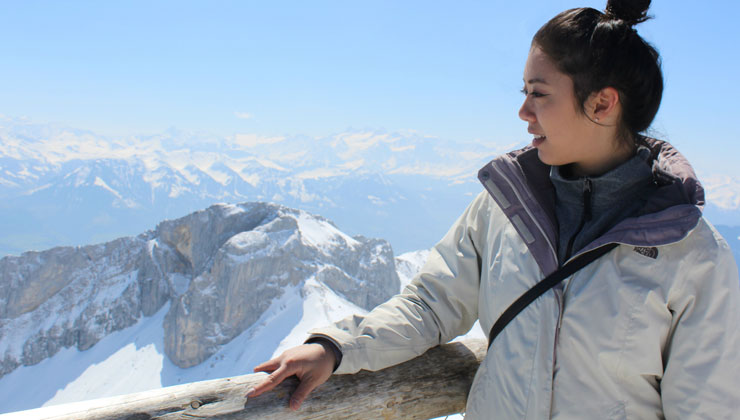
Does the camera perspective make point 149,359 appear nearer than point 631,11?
No

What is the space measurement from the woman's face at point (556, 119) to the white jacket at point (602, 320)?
21 centimetres

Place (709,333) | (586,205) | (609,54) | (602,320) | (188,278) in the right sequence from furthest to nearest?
1. (188,278)
2. (586,205)
3. (609,54)
4. (602,320)
5. (709,333)

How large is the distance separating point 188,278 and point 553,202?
286 feet

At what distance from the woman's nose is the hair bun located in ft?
1.73

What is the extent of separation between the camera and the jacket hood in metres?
1.73

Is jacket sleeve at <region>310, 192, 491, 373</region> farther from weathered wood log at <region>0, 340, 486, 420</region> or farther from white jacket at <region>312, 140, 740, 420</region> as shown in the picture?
weathered wood log at <region>0, 340, 486, 420</region>

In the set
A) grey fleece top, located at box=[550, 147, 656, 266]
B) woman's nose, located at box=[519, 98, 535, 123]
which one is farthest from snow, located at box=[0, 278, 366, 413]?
woman's nose, located at box=[519, 98, 535, 123]

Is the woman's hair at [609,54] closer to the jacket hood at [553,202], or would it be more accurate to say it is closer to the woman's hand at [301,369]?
the jacket hood at [553,202]

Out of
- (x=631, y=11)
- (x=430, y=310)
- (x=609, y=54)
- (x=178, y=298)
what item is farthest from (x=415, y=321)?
(x=178, y=298)

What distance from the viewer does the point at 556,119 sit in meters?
2.12

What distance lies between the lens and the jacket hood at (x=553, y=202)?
1727 mm

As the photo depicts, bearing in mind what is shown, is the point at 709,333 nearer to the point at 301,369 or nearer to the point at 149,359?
the point at 301,369

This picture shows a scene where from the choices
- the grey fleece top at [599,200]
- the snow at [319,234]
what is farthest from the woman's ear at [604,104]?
the snow at [319,234]

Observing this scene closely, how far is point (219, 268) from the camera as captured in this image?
215ft
